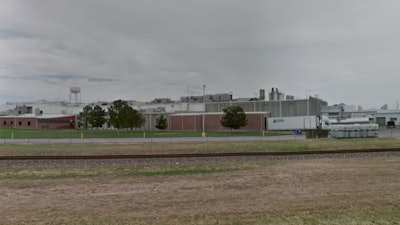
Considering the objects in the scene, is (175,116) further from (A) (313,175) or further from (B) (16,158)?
(A) (313,175)

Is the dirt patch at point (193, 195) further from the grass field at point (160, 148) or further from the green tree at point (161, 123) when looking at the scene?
the green tree at point (161, 123)

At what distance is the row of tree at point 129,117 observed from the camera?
180 feet

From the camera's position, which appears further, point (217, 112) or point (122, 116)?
point (217, 112)

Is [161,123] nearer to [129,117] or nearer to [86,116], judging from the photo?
[86,116]

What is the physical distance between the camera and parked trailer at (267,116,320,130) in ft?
215

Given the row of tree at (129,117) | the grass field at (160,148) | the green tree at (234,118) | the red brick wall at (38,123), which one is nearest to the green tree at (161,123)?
the row of tree at (129,117)

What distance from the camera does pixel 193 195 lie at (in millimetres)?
9016

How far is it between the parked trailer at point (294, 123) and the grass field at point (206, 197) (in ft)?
178

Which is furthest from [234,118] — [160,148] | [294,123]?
[160,148]

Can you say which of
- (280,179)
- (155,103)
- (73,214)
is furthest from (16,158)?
(155,103)

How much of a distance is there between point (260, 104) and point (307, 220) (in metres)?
80.6

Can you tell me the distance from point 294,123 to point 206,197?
63867mm

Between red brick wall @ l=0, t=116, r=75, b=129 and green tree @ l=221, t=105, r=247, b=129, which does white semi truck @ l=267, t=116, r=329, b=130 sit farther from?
red brick wall @ l=0, t=116, r=75, b=129

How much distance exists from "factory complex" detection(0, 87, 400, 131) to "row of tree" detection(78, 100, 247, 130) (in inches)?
206
